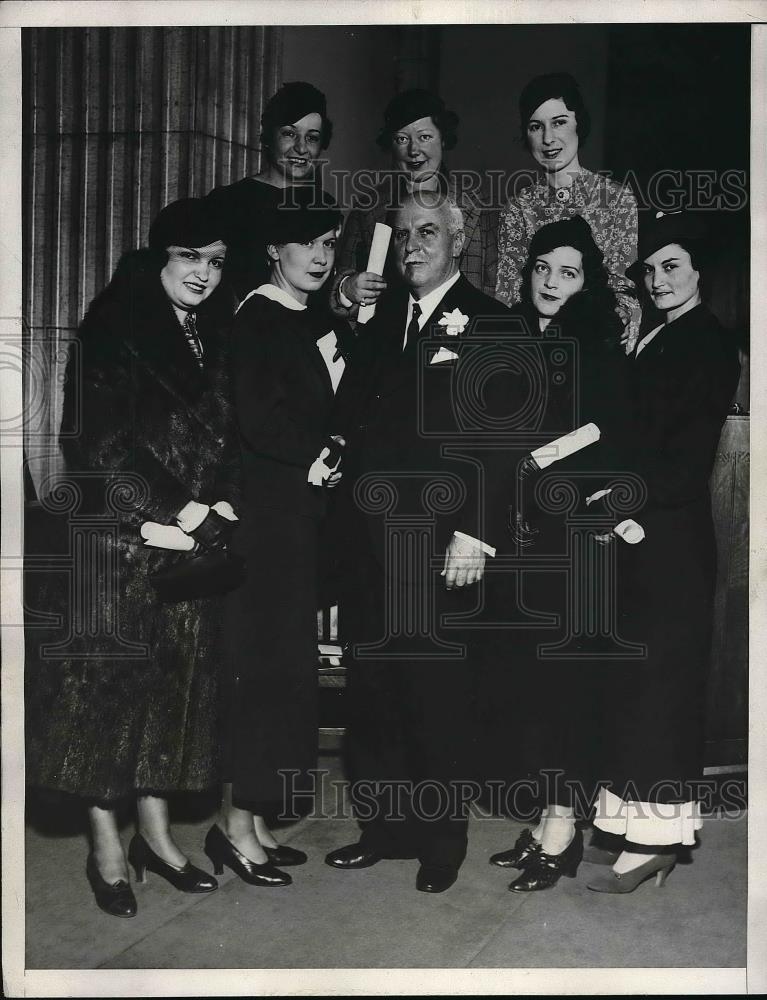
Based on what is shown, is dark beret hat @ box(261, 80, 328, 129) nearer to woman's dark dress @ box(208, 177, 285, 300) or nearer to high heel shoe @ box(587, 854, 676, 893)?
woman's dark dress @ box(208, 177, 285, 300)

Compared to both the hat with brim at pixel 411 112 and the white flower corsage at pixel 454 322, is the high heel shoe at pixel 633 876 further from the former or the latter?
the hat with brim at pixel 411 112

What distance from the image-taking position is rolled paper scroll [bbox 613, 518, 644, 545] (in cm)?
317

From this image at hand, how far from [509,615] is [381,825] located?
0.81 meters

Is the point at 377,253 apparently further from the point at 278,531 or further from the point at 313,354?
the point at 278,531

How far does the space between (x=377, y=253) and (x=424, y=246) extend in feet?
0.51

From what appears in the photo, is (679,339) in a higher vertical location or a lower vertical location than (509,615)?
higher

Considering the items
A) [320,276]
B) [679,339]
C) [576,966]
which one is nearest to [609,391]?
[679,339]

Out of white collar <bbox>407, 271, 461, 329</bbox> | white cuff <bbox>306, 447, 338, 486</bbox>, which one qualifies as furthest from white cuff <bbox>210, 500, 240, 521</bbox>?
white collar <bbox>407, 271, 461, 329</bbox>

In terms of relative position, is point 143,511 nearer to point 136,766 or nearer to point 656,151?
point 136,766

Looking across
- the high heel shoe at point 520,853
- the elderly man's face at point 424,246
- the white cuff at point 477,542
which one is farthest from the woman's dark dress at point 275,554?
the high heel shoe at point 520,853

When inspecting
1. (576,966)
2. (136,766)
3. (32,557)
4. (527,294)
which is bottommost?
(576,966)

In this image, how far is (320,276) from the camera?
10.4 feet

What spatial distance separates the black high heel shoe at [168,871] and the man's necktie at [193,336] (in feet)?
5.17

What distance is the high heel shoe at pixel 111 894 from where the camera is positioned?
319cm
